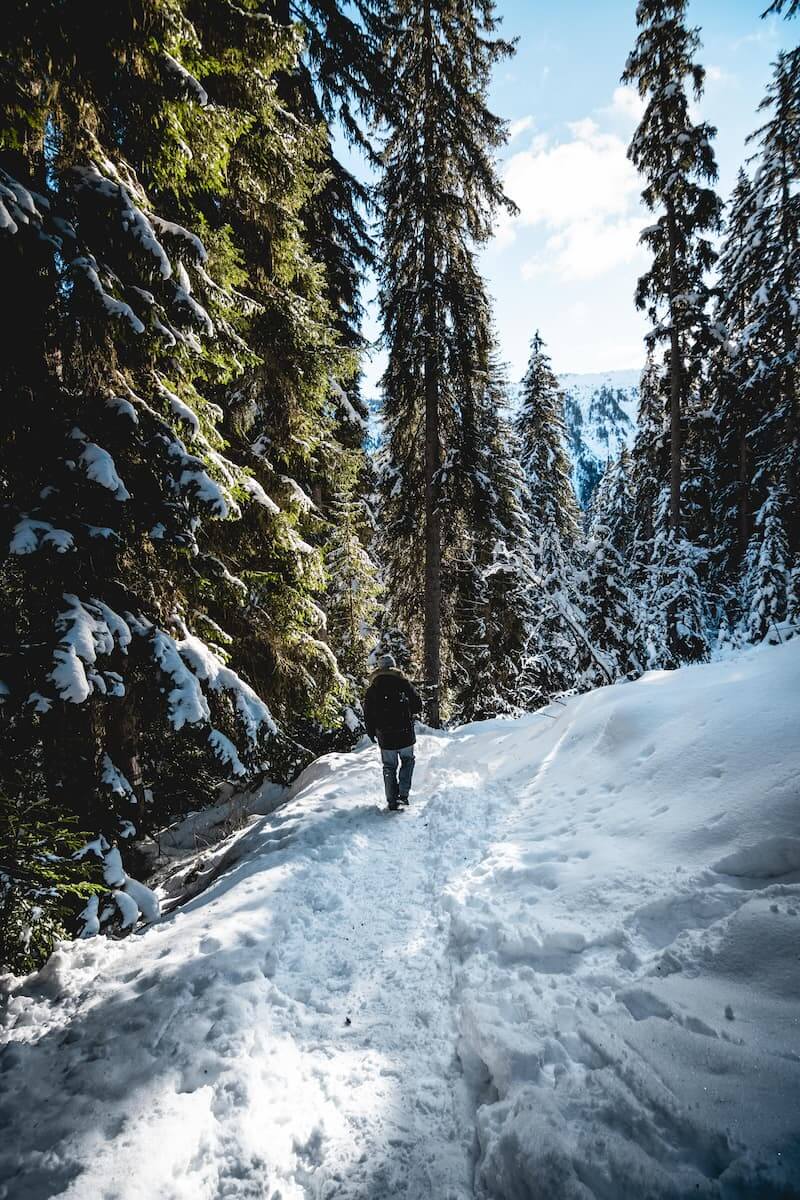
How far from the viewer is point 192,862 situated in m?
7.30

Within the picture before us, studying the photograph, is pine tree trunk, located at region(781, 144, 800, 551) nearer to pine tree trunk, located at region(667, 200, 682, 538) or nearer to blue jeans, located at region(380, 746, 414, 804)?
pine tree trunk, located at region(667, 200, 682, 538)

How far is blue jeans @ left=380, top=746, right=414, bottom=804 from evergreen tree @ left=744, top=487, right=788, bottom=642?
10.2 metres

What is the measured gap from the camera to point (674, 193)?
12.6m

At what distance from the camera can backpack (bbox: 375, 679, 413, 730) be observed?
271 inches

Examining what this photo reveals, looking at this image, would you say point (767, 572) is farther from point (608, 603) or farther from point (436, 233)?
point (436, 233)

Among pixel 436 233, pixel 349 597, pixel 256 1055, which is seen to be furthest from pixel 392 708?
pixel 436 233

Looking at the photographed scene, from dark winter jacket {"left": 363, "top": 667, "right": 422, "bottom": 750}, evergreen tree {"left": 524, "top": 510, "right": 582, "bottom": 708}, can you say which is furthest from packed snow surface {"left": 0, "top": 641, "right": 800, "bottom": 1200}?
evergreen tree {"left": 524, "top": 510, "right": 582, "bottom": 708}

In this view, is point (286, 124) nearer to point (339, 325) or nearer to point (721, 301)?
point (339, 325)

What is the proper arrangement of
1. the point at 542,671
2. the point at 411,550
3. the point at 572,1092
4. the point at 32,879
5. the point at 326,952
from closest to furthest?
1. the point at 572,1092
2. the point at 32,879
3. the point at 326,952
4. the point at 411,550
5. the point at 542,671

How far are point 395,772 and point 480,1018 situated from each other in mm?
4056

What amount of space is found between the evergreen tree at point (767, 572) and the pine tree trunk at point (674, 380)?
3289 millimetres

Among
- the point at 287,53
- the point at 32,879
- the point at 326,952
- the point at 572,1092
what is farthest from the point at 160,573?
the point at 287,53

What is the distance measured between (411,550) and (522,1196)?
12147 millimetres

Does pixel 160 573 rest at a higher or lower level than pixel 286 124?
lower
